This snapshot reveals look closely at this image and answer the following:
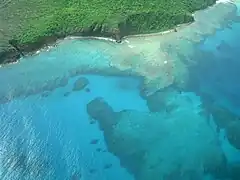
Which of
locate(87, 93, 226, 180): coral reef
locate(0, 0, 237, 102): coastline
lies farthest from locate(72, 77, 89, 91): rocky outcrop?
locate(87, 93, 226, 180): coral reef

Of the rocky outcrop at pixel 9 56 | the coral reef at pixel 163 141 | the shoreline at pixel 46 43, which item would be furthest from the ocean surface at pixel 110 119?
the rocky outcrop at pixel 9 56

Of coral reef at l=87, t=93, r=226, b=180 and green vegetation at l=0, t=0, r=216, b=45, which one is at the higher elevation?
green vegetation at l=0, t=0, r=216, b=45

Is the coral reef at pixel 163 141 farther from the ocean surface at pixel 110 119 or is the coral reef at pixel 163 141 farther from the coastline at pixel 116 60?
the coastline at pixel 116 60

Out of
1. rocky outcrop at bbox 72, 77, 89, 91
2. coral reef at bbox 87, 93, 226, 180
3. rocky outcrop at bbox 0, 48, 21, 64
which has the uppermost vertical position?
rocky outcrop at bbox 0, 48, 21, 64

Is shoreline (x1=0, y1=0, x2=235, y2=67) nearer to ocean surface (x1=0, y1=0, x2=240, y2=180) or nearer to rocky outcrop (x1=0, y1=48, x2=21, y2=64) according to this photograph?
rocky outcrop (x1=0, y1=48, x2=21, y2=64)

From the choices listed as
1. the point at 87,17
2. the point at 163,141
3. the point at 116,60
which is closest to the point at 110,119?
the point at 163,141

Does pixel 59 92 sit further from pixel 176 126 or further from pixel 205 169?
pixel 205 169
